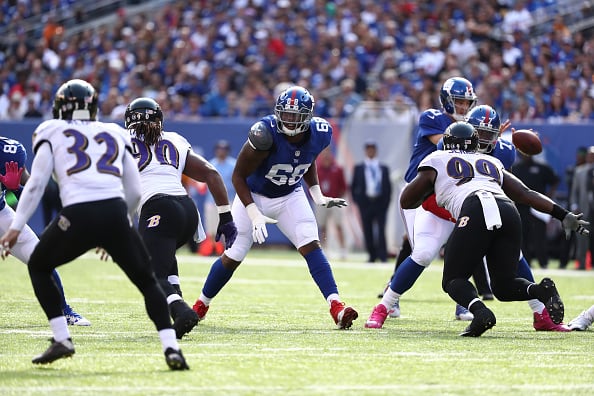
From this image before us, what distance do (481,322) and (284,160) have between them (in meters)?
1.83

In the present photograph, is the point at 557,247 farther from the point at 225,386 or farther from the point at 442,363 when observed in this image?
the point at 225,386

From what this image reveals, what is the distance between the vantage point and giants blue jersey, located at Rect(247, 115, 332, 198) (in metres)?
7.84

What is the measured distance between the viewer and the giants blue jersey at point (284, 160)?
7836 mm

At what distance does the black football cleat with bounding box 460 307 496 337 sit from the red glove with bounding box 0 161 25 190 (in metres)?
Result: 3.23

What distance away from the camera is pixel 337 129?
1822cm

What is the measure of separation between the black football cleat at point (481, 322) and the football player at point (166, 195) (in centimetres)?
169

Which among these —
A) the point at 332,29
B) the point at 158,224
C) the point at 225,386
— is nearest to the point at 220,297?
the point at 158,224

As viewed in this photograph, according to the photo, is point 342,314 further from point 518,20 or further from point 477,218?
point 518,20

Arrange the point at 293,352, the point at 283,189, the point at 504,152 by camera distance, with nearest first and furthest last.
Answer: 1. the point at 293,352
2. the point at 283,189
3. the point at 504,152

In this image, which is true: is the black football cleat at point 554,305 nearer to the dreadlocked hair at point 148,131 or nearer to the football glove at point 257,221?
the football glove at point 257,221

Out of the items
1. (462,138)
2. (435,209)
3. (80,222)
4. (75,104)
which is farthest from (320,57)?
(80,222)

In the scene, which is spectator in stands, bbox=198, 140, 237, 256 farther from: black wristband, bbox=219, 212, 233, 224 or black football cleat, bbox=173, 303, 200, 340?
black football cleat, bbox=173, 303, 200, 340

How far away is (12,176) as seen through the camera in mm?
7648

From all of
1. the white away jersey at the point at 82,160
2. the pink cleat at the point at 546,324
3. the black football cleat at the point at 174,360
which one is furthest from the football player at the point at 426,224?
the white away jersey at the point at 82,160
